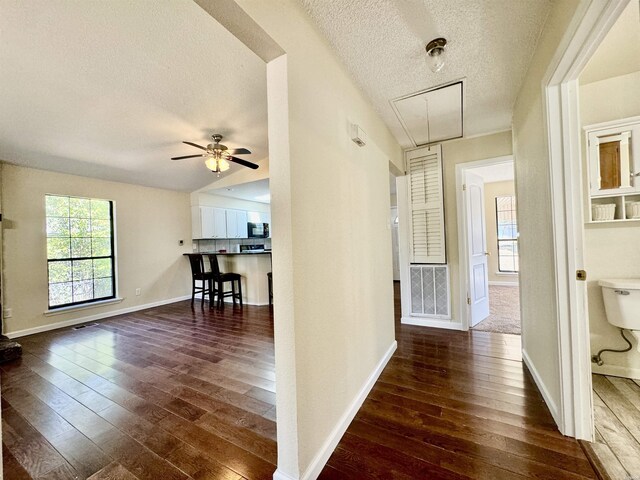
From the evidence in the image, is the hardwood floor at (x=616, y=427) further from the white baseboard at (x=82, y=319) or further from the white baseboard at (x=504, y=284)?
the white baseboard at (x=82, y=319)

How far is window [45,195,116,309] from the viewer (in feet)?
13.2

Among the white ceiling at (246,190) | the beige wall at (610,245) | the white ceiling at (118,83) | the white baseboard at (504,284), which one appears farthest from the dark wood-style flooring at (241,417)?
the white baseboard at (504,284)

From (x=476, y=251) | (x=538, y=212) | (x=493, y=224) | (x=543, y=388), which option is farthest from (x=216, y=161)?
(x=493, y=224)

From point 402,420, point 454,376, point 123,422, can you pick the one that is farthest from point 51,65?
point 454,376

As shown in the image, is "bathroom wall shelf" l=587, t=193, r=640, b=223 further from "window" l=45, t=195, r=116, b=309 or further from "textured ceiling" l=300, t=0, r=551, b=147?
"window" l=45, t=195, r=116, b=309

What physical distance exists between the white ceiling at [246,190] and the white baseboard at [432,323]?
3.34m

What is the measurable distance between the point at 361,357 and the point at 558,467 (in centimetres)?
114

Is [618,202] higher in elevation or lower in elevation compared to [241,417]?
higher

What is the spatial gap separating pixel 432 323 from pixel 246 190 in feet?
14.7

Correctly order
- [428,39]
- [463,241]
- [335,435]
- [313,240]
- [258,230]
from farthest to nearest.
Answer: [258,230] → [463,241] → [428,39] → [335,435] → [313,240]

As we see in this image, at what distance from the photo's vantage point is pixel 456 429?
1.68m

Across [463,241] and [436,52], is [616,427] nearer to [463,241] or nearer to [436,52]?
[463,241]

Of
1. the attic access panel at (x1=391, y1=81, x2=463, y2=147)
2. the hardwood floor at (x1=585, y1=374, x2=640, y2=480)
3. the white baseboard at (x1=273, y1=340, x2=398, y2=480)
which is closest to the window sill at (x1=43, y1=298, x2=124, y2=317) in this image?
the white baseboard at (x1=273, y1=340, x2=398, y2=480)

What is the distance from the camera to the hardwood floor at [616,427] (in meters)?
1.39
